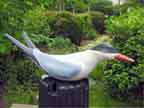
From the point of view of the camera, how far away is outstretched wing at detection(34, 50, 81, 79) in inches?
144

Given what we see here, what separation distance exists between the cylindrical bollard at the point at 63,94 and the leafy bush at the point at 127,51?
3.31 meters

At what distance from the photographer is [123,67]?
7.12 metres

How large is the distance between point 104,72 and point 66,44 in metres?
2.91

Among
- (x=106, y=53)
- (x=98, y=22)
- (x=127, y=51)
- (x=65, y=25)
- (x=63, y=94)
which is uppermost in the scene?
(x=106, y=53)

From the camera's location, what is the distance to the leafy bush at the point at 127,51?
6.99 m

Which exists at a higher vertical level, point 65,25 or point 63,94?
point 63,94

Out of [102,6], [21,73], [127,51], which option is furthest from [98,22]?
[127,51]

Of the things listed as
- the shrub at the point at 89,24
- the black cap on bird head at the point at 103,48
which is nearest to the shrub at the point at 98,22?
the shrub at the point at 89,24

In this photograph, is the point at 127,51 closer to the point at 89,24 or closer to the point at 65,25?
the point at 65,25

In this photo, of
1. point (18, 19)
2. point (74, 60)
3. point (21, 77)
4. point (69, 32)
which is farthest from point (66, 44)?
point (74, 60)

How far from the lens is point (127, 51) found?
7.12 m

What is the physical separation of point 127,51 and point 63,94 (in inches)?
144

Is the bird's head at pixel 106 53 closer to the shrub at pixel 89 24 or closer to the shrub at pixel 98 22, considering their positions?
the shrub at pixel 89 24

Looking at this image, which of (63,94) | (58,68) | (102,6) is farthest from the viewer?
(102,6)
